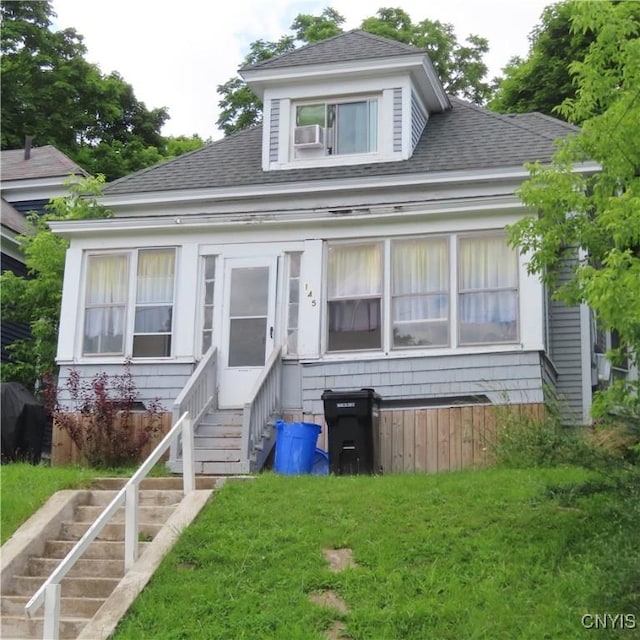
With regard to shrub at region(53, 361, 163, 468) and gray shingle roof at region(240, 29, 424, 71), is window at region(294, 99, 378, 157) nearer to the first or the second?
gray shingle roof at region(240, 29, 424, 71)

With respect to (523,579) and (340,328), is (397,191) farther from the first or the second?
(523,579)

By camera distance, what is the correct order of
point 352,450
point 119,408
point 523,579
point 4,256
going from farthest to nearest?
point 4,256
point 119,408
point 352,450
point 523,579

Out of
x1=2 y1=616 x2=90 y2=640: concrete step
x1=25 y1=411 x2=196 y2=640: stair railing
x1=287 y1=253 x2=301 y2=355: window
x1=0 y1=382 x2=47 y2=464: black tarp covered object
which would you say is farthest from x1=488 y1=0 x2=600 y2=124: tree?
x1=2 y1=616 x2=90 y2=640: concrete step

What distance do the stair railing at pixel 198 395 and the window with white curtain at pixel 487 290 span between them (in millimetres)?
3571

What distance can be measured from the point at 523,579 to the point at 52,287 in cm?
1197

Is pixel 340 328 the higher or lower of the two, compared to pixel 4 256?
lower

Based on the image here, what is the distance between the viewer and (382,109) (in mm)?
17000

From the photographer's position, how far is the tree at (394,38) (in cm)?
3234

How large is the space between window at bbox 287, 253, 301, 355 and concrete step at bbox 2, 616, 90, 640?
254 inches

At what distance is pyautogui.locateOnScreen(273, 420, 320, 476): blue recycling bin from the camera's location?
12.7m

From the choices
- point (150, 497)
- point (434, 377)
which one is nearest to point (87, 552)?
point (150, 497)

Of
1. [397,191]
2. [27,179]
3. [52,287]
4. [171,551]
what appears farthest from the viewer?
[27,179]

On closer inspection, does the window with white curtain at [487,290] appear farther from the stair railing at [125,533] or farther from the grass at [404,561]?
the stair railing at [125,533]

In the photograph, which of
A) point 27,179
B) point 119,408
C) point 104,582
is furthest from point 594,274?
point 27,179
